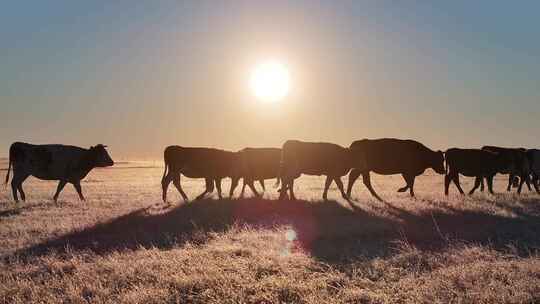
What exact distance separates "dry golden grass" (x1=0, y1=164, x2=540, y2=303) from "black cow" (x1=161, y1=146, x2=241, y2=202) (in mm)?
4082

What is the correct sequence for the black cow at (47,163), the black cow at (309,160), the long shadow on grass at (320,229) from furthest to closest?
the black cow at (47,163)
the black cow at (309,160)
the long shadow on grass at (320,229)

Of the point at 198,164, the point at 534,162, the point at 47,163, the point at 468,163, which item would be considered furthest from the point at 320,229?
the point at 534,162

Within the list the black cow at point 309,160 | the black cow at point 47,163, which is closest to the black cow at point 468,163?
the black cow at point 309,160

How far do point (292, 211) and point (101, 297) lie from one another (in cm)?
889

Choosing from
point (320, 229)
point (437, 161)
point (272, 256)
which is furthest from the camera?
point (437, 161)

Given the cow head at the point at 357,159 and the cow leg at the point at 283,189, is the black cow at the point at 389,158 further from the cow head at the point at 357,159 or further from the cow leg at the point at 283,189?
the cow leg at the point at 283,189

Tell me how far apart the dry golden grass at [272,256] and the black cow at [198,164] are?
4082mm

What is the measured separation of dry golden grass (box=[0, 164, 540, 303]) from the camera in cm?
625

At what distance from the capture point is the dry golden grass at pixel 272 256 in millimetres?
6246

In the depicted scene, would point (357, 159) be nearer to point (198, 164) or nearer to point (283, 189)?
point (283, 189)

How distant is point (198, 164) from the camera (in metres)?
19.5

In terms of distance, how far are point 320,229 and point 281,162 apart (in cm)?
716

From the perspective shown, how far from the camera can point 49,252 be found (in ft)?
29.9

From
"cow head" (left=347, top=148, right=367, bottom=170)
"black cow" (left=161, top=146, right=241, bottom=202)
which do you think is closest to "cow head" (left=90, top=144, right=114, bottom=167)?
"black cow" (left=161, top=146, right=241, bottom=202)
